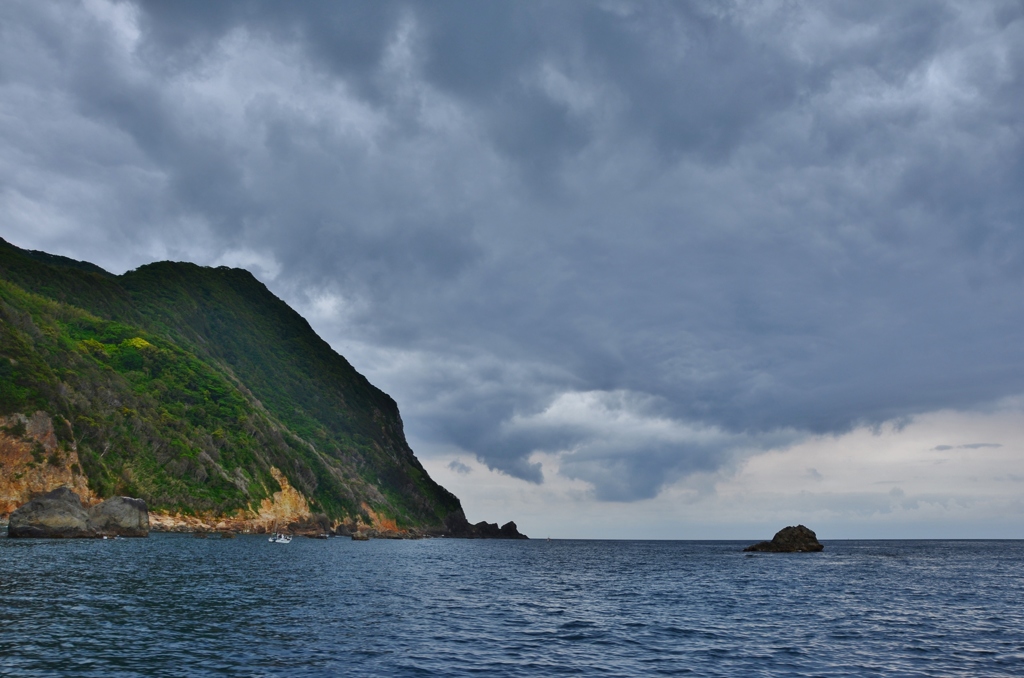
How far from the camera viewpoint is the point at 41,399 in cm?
11756

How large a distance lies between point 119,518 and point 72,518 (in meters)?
13.6

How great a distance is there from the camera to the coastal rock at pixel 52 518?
3492 inches

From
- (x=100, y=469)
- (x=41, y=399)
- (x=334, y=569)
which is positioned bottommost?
(x=334, y=569)

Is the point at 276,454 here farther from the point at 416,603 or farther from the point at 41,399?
the point at 416,603

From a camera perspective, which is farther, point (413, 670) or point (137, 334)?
point (137, 334)

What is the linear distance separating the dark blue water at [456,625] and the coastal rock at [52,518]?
877 inches

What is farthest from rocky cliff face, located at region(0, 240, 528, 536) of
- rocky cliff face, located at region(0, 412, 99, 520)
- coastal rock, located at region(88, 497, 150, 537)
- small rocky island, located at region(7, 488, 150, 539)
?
small rocky island, located at region(7, 488, 150, 539)

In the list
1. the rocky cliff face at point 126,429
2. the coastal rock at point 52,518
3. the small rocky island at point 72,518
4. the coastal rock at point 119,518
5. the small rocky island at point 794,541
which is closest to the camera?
the coastal rock at point 52,518

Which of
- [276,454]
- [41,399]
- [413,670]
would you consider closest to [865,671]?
[413,670]

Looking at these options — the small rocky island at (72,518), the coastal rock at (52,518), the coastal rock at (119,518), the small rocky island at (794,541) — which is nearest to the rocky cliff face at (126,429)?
the coastal rock at (119,518)

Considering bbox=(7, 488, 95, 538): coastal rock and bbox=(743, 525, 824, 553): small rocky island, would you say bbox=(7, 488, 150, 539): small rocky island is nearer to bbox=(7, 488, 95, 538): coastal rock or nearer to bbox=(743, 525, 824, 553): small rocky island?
bbox=(7, 488, 95, 538): coastal rock

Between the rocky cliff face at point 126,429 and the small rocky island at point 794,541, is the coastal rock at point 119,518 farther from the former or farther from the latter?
the small rocky island at point 794,541

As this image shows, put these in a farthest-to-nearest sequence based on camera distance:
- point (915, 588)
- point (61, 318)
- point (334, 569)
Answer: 1. point (61, 318)
2. point (334, 569)
3. point (915, 588)

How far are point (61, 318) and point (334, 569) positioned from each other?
487 ft
